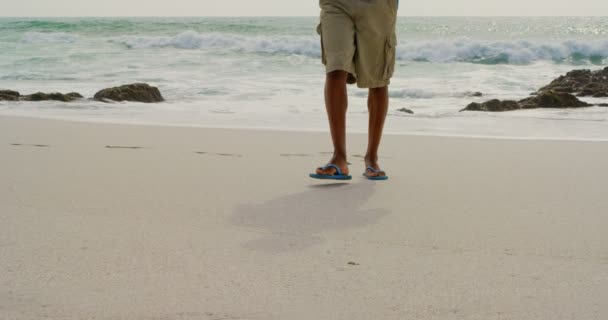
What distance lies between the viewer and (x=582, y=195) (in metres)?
2.81

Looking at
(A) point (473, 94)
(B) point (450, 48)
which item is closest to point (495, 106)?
(A) point (473, 94)

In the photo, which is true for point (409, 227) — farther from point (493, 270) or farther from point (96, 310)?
point (96, 310)

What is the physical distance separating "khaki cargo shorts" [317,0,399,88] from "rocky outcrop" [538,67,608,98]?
6156 mm

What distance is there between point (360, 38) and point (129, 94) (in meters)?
4.89

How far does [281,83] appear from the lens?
11164 millimetres

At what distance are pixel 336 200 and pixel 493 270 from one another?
979mm

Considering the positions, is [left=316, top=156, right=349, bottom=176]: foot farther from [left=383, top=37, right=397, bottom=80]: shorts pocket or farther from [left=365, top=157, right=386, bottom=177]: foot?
[left=383, top=37, right=397, bottom=80]: shorts pocket

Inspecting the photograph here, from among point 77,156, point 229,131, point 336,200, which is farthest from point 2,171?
point 229,131

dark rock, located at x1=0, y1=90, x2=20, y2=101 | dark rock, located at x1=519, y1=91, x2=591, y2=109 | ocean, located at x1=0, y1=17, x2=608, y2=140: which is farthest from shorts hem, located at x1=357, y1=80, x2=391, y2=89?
dark rock, located at x1=0, y1=90, x2=20, y2=101

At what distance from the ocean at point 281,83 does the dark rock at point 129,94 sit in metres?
0.18

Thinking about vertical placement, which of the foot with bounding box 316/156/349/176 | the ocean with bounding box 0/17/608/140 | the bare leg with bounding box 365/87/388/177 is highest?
the bare leg with bounding box 365/87/388/177

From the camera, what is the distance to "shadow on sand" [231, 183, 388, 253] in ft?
6.98

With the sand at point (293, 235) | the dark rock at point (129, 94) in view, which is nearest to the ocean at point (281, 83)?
the dark rock at point (129, 94)

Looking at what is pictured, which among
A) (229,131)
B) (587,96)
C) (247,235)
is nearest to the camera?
(247,235)
